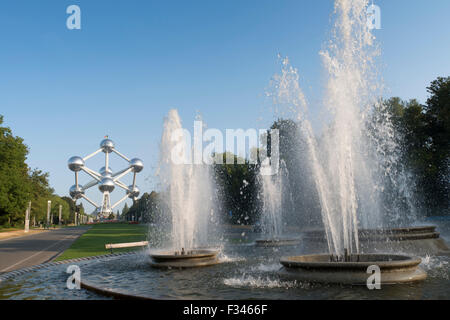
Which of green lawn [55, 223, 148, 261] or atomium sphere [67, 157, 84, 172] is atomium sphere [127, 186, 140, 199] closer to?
atomium sphere [67, 157, 84, 172]

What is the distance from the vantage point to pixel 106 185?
133125 mm

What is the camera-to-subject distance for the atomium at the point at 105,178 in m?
129

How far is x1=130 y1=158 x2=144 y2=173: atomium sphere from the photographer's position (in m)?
140

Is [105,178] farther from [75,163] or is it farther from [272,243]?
[272,243]

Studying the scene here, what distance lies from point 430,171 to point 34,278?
120ft

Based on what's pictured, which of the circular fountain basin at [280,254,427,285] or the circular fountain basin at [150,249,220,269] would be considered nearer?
the circular fountain basin at [280,254,427,285]

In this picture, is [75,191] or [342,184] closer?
[342,184]

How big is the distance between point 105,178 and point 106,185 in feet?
8.80

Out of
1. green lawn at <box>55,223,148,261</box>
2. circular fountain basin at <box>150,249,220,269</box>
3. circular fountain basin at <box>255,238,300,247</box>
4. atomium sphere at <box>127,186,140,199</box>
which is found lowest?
green lawn at <box>55,223,148,261</box>

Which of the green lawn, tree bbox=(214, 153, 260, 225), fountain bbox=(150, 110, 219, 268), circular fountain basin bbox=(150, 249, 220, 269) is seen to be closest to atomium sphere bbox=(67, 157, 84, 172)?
tree bbox=(214, 153, 260, 225)

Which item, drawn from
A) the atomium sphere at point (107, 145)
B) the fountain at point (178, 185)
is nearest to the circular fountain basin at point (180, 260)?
the fountain at point (178, 185)

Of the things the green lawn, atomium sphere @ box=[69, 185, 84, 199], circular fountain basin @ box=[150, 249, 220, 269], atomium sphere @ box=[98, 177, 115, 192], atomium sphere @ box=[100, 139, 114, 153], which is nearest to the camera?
circular fountain basin @ box=[150, 249, 220, 269]

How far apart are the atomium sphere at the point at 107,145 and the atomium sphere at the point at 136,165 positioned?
904cm

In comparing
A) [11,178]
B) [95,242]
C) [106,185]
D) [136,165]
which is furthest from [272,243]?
[136,165]
